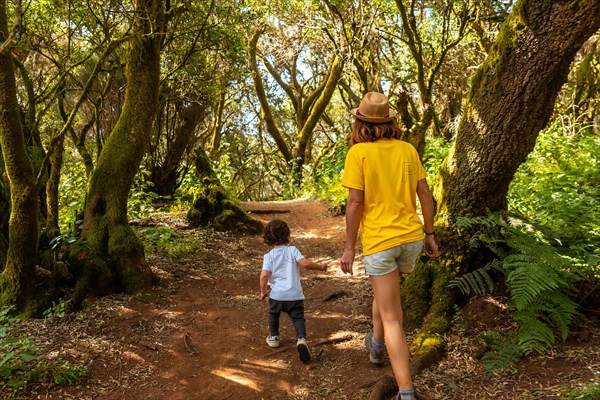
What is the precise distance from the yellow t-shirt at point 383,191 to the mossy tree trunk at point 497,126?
4.37 feet

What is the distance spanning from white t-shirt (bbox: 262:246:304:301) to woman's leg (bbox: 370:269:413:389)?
135 centimetres

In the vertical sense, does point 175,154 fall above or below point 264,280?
Result: above

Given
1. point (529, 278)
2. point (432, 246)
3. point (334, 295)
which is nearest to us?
point (432, 246)

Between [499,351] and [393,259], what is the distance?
146cm

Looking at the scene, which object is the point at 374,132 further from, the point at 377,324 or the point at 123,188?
the point at 123,188

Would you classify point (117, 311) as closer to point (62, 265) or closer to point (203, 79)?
point (62, 265)

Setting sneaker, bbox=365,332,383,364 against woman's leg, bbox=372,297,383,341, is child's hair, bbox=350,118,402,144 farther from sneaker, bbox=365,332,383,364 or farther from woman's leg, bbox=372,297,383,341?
sneaker, bbox=365,332,383,364

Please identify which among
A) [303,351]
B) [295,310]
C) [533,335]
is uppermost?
[295,310]

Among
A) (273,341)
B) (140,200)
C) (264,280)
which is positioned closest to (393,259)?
(264,280)

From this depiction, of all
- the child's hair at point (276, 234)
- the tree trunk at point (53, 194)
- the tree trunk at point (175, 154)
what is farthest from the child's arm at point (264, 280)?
the tree trunk at point (175, 154)

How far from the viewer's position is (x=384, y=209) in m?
3.50

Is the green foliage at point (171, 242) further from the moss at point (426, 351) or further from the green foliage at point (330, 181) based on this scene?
the moss at point (426, 351)

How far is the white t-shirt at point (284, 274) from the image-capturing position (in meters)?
4.71

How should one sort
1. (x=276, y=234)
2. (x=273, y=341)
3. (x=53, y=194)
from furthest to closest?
(x=53, y=194), (x=273, y=341), (x=276, y=234)
